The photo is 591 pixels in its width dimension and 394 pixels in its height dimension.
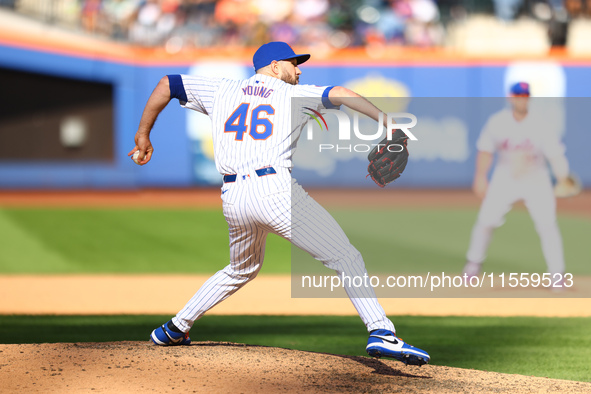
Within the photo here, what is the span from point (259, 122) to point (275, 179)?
0.95 ft

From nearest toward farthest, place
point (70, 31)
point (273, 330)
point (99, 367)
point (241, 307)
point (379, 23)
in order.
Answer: point (99, 367)
point (273, 330)
point (241, 307)
point (70, 31)
point (379, 23)

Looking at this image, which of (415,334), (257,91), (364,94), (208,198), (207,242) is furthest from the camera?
(364,94)

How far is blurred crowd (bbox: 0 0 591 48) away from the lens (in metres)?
18.3

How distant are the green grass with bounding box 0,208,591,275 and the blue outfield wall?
2783mm

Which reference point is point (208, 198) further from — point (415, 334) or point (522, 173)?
point (415, 334)

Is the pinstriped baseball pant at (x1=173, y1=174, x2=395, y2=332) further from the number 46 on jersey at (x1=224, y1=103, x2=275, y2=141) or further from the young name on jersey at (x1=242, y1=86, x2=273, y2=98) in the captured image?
the young name on jersey at (x1=242, y1=86, x2=273, y2=98)

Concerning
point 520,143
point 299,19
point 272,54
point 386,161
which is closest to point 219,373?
point 386,161

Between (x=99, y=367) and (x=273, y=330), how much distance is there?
222 centimetres

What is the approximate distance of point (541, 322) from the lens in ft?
20.6

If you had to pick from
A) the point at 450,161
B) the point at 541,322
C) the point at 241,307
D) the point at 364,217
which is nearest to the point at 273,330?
the point at 241,307

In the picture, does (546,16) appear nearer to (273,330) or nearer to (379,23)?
(379,23)

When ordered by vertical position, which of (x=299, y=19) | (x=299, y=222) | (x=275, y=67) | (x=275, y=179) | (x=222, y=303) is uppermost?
(x=299, y=19)

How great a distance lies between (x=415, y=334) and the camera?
572 centimetres

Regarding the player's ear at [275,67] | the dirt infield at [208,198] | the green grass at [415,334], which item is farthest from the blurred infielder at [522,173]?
the dirt infield at [208,198]
